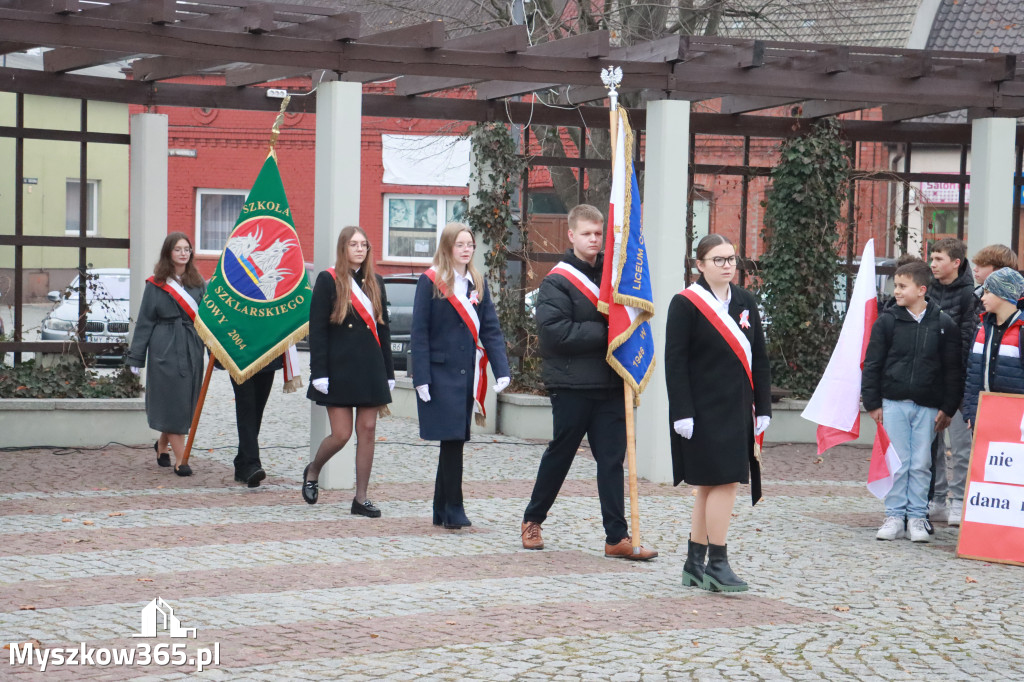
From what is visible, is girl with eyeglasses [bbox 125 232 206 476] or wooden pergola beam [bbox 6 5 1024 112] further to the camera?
girl with eyeglasses [bbox 125 232 206 476]

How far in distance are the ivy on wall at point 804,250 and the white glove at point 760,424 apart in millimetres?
6388

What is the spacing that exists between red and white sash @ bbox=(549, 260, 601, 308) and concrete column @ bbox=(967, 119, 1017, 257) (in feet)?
18.0

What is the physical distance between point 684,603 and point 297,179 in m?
24.0

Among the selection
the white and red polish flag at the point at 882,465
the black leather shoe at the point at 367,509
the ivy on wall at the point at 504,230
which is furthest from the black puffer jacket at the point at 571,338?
the ivy on wall at the point at 504,230

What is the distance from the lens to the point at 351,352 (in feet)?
28.8

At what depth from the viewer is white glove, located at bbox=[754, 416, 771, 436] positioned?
7.01 meters

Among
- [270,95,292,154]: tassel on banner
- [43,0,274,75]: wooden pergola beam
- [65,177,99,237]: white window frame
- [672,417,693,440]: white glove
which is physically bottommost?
[672,417,693,440]: white glove

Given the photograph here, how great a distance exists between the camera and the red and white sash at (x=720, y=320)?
686 cm

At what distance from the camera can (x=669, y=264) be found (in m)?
10.6

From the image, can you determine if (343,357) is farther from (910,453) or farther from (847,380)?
(910,453)

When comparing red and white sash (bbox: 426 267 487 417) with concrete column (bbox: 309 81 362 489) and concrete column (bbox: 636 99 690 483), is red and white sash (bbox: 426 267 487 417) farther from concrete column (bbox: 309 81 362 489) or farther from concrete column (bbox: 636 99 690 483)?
concrete column (bbox: 636 99 690 483)

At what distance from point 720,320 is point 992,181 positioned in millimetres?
6120

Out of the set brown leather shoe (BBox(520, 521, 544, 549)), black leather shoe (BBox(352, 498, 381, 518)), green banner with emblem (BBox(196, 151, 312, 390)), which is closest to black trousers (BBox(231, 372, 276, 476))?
green banner with emblem (BBox(196, 151, 312, 390))

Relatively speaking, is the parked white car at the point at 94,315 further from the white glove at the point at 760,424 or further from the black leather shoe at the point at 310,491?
the white glove at the point at 760,424
